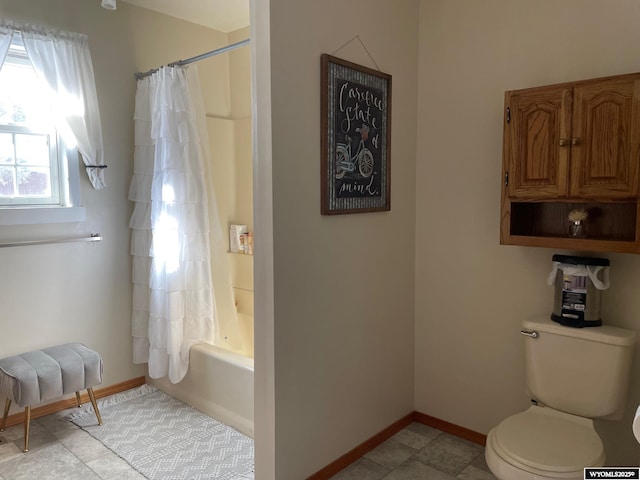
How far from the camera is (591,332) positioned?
1.99m

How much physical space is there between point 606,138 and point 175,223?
2.27 metres

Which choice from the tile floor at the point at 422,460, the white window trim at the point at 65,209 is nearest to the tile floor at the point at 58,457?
the tile floor at the point at 422,460

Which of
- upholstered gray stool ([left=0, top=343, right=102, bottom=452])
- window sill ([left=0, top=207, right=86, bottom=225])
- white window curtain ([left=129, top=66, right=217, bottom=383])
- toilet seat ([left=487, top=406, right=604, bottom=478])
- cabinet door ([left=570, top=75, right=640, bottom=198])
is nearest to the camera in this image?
toilet seat ([left=487, top=406, right=604, bottom=478])

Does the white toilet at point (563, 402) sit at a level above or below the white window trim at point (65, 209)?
below

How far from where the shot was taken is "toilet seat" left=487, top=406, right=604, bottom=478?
166cm

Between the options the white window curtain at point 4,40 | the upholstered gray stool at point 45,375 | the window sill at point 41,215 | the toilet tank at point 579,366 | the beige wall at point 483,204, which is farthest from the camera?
the window sill at point 41,215

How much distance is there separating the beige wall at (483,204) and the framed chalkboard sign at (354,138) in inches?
13.3

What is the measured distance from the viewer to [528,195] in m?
2.09

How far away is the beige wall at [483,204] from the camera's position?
210 cm

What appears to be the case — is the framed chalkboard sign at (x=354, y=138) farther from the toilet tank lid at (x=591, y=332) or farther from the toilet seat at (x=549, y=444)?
the toilet seat at (x=549, y=444)

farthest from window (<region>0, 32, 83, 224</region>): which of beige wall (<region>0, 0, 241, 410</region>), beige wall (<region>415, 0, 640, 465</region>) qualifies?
beige wall (<region>415, 0, 640, 465</region>)

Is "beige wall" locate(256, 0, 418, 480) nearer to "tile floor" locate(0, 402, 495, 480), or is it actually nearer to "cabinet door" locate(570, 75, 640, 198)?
"tile floor" locate(0, 402, 495, 480)

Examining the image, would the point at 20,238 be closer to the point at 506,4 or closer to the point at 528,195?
the point at 528,195

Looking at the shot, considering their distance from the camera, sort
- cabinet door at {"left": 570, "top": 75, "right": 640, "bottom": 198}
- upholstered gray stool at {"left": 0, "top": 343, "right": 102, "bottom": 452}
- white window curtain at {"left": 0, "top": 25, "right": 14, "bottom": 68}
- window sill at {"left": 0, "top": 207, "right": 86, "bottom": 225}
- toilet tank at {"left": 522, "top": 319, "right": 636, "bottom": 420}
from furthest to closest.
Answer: window sill at {"left": 0, "top": 207, "right": 86, "bottom": 225} < white window curtain at {"left": 0, "top": 25, "right": 14, "bottom": 68} < upholstered gray stool at {"left": 0, "top": 343, "right": 102, "bottom": 452} < toilet tank at {"left": 522, "top": 319, "right": 636, "bottom": 420} < cabinet door at {"left": 570, "top": 75, "right": 640, "bottom": 198}
